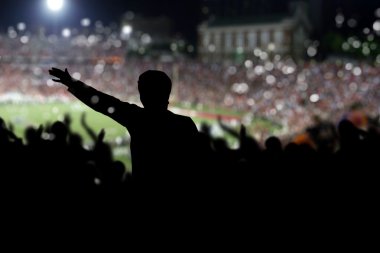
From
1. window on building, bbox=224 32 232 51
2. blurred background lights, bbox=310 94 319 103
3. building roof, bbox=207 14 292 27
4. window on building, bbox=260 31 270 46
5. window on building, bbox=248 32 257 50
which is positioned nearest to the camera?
blurred background lights, bbox=310 94 319 103

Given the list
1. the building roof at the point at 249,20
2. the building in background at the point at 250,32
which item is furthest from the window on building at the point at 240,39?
the building roof at the point at 249,20

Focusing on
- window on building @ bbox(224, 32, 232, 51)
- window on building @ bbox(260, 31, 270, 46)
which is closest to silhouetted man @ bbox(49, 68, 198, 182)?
window on building @ bbox(260, 31, 270, 46)

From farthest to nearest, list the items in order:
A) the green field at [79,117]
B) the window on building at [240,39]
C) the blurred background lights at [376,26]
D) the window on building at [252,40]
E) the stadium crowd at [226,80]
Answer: the window on building at [240,39] → the window on building at [252,40] → the blurred background lights at [376,26] → the green field at [79,117] → the stadium crowd at [226,80]

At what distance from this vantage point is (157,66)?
56000 mm

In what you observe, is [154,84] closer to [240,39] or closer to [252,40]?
[252,40]

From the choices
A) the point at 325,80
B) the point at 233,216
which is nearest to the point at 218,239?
the point at 233,216

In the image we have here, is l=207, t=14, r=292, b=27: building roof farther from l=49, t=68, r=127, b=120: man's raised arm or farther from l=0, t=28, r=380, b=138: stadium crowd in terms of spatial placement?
l=49, t=68, r=127, b=120: man's raised arm

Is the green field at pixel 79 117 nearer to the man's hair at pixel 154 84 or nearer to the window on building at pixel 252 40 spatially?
the man's hair at pixel 154 84

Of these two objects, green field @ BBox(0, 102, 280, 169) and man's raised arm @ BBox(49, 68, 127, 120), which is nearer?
man's raised arm @ BBox(49, 68, 127, 120)

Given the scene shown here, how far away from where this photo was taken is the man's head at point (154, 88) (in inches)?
95.9

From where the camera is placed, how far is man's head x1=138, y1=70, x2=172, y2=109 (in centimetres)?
244

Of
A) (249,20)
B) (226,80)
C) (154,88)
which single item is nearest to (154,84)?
(154,88)

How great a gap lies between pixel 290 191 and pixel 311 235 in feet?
1.42

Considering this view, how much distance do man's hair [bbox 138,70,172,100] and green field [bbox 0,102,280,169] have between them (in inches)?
765
